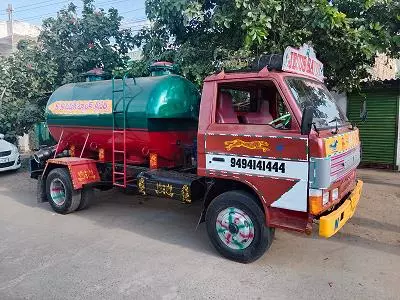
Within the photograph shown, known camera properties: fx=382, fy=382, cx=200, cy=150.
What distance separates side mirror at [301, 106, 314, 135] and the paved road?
1599 millimetres

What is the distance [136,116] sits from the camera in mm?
5730

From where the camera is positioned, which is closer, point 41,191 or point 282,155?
point 282,155

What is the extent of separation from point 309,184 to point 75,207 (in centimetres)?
437

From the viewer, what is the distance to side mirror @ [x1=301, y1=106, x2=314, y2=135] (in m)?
3.63

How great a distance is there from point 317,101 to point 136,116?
263 centimetres

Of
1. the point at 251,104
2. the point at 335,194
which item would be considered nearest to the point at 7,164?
the point at 251,104

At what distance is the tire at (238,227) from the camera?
169 inches

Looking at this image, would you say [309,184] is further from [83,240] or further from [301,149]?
[83,240]

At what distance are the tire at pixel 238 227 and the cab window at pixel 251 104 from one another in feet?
3.09

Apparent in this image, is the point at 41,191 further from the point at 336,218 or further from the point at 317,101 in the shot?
the point at 336,218

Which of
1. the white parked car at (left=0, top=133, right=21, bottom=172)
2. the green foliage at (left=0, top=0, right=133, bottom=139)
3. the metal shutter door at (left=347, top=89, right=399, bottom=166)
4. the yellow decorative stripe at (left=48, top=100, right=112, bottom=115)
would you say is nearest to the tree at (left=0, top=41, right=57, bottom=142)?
the green foliage at (left=0, top=0, right=133, bottom=139)

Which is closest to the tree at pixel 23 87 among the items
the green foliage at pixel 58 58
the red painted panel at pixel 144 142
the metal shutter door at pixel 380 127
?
the green foliage at pixel 58 58

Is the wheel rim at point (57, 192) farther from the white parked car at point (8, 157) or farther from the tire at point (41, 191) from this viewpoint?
the white parked car at point (8, 157)

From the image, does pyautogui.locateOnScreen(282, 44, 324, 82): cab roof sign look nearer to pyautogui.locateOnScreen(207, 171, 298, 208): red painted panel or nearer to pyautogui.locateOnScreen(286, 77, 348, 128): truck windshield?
pyautogui.locateOnScreen(286, 77, 348, 128): truck windshield
